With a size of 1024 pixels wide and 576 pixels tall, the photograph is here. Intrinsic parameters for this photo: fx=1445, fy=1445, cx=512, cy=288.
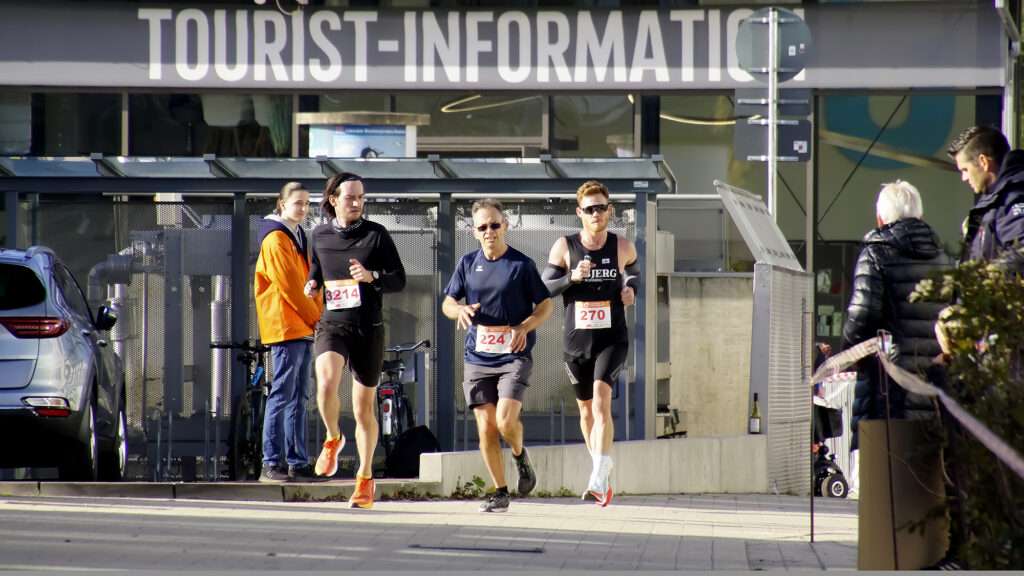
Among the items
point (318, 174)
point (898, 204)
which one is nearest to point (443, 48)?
point (318, 174)

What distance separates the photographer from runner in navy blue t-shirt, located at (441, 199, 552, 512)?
8844 mm

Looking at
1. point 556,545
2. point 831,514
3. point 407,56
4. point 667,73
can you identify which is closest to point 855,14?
point 667,73

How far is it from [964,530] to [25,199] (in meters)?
8.76

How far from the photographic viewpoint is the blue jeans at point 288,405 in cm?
958

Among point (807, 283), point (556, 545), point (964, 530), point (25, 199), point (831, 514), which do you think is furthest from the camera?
point (807, 283)

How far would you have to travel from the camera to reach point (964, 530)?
5184 mm

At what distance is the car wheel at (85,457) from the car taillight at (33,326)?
1.78 ft

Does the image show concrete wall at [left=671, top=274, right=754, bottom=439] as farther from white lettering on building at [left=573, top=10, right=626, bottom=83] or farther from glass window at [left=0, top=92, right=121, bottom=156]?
glass window at [left=0, top=92, right=121, bottom=156]

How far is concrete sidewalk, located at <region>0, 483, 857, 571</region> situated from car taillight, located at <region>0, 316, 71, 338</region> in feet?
3.31

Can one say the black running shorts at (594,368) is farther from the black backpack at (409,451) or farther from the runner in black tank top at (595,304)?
the black backpack at (409,451)

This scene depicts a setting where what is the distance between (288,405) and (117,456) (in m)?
1.60

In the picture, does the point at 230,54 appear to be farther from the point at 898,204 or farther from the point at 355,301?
the point at 898,204

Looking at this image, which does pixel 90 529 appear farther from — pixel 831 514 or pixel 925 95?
pixel 925 95

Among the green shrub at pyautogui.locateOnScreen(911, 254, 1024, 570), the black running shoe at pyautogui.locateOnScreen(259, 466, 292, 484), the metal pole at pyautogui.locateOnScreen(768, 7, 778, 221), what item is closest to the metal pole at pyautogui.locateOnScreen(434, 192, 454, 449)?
the black running shoe at pyautogui.locateOnScreen(259, 466, 292, 484)
